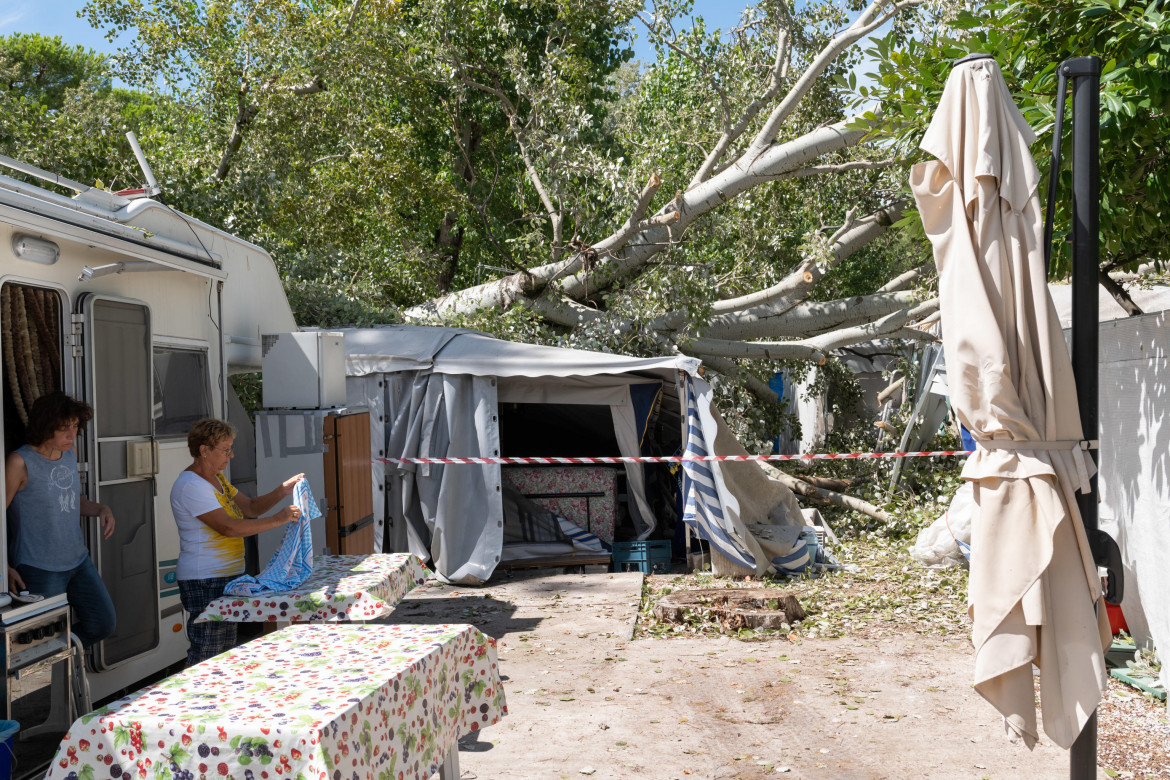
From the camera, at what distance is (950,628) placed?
691 centimetres

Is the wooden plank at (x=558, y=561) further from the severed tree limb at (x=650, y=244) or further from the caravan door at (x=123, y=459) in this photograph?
the caravan door at (x=123, y=459)

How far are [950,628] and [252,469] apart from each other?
5.64 m

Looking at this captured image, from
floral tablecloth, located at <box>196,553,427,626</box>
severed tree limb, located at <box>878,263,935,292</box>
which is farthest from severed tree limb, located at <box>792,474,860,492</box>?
floral tablecloth, located at <box>196,553,427,626</box>

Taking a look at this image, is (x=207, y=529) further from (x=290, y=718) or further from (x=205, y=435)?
(x=290, y=718)

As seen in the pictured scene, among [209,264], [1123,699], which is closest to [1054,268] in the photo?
[1123,699]

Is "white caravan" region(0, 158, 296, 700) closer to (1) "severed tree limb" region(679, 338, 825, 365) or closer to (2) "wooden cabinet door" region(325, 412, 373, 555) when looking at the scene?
(2) "wooden cabinet door" region(325, 412, 373, 555)

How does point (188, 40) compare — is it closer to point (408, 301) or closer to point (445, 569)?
point (408, 301)

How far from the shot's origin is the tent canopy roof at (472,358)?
9.09m

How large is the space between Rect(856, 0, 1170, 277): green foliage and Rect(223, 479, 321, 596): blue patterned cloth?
3.74 metres

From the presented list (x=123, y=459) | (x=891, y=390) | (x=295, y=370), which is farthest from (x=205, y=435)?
(x=891, y=390)

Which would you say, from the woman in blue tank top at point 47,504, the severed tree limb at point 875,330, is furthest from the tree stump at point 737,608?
the severed tree limb at point 875,330

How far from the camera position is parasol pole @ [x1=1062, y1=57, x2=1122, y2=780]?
2.69 m

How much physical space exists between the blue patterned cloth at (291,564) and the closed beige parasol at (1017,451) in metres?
3.40

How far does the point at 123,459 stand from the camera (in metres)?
5.33
